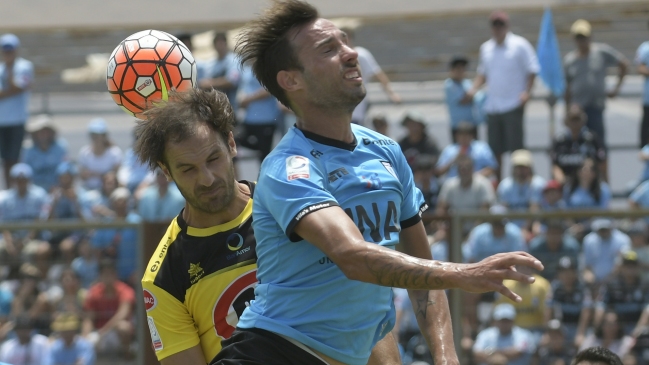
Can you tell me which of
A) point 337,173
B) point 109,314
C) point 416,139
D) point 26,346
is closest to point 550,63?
point 416,139

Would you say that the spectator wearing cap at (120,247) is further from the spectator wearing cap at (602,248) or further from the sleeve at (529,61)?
the sleeve at (529,61)

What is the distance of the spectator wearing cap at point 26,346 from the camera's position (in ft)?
32.7

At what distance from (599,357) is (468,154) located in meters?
6.27

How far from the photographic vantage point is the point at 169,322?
461 centimetres

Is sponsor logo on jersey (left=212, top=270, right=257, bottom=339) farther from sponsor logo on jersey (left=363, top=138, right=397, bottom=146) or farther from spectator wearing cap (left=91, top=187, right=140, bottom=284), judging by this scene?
spectator wearing cap (left=91, top=187, right=140, bottom=284)

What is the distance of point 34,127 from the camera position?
44.1 ft

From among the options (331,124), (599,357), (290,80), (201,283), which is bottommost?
(599,357)

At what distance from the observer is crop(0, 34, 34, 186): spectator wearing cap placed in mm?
13203

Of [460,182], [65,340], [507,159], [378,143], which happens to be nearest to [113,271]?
[65,340]

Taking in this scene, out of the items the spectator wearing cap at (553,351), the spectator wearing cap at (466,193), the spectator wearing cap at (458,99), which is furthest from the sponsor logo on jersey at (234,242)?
the spectator wearing cap at (458,99)

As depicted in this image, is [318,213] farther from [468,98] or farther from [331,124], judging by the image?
[468,98]

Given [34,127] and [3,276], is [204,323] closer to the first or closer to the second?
[3,276]

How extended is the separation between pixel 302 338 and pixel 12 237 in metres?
7.23

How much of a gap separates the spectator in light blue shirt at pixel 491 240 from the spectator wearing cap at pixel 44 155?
6.22 m
